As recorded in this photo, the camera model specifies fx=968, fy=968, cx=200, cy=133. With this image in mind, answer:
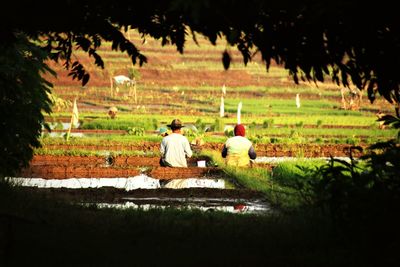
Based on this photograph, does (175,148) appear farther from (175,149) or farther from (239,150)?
(239,150)

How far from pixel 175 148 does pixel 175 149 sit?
0.26ft

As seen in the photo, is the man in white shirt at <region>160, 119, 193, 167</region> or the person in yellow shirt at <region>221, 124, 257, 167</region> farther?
the person in yellow shirt at <region>221, 124, 257, 167</region>

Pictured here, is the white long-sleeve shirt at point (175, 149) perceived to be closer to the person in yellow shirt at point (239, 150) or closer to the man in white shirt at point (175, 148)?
the man in white shirt at point (175, 148)

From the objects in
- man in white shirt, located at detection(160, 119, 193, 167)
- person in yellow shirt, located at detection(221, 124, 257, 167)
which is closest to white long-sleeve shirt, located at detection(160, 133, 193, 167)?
man in white shirt, located at detection(160, 119, 193, 167)

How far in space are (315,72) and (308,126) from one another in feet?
101

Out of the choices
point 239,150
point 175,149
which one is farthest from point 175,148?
point 239,150

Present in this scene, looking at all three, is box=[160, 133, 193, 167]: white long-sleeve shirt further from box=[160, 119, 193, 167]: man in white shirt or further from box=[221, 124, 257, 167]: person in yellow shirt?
box=[221, 124, 257, 167]: person in yellow shirt

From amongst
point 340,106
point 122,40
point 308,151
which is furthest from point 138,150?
point 340,106

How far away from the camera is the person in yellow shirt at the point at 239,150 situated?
16953mm

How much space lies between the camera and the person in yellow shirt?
17.0m

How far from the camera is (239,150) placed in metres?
17.7

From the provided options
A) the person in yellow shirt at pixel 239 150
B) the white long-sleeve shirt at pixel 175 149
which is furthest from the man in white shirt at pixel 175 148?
the person in yellow shirt at pixel 239 150

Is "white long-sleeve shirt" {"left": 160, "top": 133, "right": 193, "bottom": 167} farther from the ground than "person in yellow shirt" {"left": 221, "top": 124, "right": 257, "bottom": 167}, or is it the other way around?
"person in yellow shirt" {"left": 221, "top": 124, "right": 257, "bottom": 167}

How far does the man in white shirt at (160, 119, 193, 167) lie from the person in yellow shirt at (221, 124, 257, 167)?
0.82 meters
